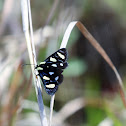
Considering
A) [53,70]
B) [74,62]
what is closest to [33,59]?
[53,70]

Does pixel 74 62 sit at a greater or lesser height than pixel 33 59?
lesser

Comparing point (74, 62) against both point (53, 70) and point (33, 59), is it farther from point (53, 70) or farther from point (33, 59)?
point (33, 59)

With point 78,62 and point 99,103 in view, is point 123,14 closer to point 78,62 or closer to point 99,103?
point 78,62

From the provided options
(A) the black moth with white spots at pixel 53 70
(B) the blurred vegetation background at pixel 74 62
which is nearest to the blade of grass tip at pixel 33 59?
(A) the black moth with white spots at pixel 53 70

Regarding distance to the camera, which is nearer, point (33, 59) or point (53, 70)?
point (33, 59)

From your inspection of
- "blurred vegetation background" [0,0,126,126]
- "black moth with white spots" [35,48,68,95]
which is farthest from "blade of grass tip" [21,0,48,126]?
"blurred vegetation background" [0,0,126,126]

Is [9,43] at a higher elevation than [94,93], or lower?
higher

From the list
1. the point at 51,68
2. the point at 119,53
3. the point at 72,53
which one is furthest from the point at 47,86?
the point at 119,53
